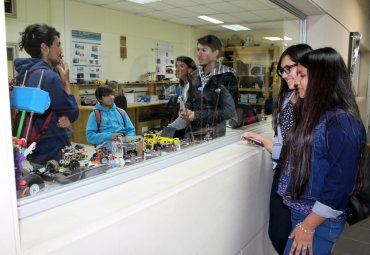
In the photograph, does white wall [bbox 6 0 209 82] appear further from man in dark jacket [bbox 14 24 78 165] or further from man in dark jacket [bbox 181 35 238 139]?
man in dark jacket [bbox 14 24 78 165]

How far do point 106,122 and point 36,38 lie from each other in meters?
0.74

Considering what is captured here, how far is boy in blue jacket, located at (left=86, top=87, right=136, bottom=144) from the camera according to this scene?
1799 mm

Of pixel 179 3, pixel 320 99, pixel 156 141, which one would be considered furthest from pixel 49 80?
pixel 179 3

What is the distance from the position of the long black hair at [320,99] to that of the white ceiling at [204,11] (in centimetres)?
203

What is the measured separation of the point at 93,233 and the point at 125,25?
12.1 feet

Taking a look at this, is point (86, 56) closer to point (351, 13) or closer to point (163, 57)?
point (163, 57)

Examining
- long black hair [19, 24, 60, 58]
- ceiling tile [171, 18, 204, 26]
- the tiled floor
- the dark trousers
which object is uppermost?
ceiling tile [171, 18, 204, 26]

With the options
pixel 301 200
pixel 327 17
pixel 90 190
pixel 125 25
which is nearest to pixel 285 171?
pixel 301 200

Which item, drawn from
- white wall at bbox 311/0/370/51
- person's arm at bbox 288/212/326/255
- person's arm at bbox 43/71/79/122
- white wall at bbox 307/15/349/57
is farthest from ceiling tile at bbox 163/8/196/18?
person's arm at bbox 288/212/326/255

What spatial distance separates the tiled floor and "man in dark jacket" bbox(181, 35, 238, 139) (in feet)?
4.74

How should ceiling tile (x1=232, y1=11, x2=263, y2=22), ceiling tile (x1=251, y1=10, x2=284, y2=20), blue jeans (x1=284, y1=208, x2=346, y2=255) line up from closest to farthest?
blue jeans (x1=284, y1=208, x2=346, y2=255), ceiling tile (x1=251, y1=10, x2=284, y2=20), ceiling tile (x1=232, y1=11, x2=263, y2=22)

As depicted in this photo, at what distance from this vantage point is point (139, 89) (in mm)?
3508

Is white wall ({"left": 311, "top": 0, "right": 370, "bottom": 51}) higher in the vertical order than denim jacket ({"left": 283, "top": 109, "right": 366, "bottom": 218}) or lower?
higher

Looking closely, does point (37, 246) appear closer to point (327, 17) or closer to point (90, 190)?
point (90, 190)
